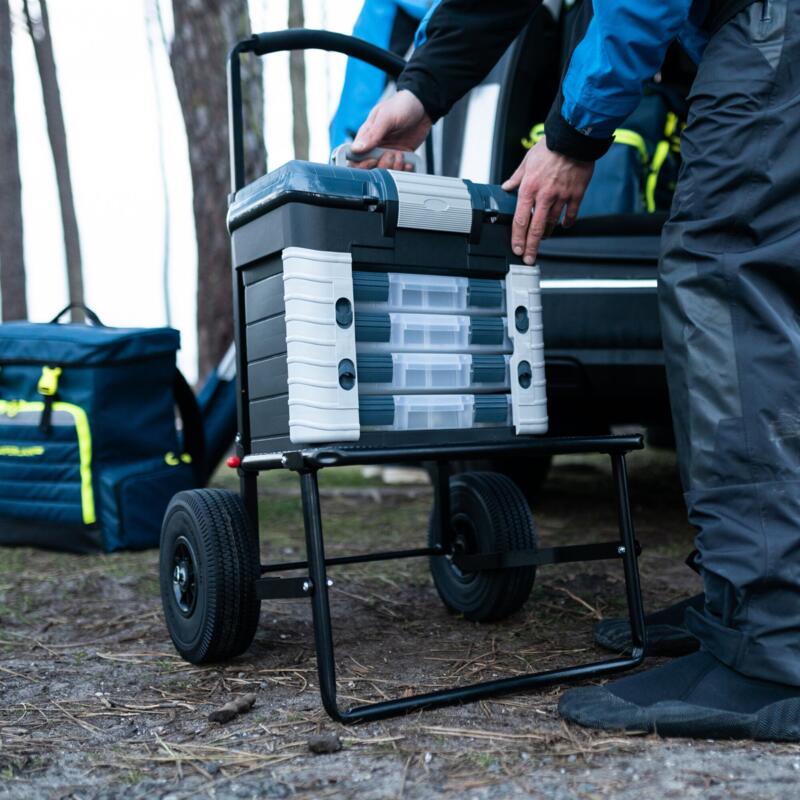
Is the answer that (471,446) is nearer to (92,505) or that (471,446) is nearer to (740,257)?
(740,257)

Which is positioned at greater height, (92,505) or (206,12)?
(206,12)

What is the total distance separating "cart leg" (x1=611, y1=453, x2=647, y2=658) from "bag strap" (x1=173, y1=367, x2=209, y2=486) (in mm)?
1966

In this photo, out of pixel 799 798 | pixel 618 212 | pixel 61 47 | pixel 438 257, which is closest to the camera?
pixel 799 798

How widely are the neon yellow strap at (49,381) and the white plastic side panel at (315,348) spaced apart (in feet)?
6.00

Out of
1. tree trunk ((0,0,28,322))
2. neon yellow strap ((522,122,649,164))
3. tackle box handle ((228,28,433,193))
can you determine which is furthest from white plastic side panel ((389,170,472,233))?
tree trunk ((0,0,28,322))

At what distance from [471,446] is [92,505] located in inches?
77.1

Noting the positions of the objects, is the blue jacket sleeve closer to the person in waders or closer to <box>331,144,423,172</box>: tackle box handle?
the person in waders

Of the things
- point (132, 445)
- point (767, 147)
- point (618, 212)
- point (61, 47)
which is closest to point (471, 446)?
point (767, 147)

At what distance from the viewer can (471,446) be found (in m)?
1.62

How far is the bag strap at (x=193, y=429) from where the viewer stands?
338cm

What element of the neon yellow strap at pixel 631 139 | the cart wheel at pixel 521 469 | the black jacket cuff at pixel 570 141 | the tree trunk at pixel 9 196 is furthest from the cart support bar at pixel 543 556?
the tree trunk at pixel 9 196

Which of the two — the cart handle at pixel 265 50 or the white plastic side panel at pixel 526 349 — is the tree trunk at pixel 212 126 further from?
the white plastic side panel at pixel 526 349

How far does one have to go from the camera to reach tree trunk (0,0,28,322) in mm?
8523

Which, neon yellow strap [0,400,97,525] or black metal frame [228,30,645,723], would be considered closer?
black metal frame [228,30,645,723]
